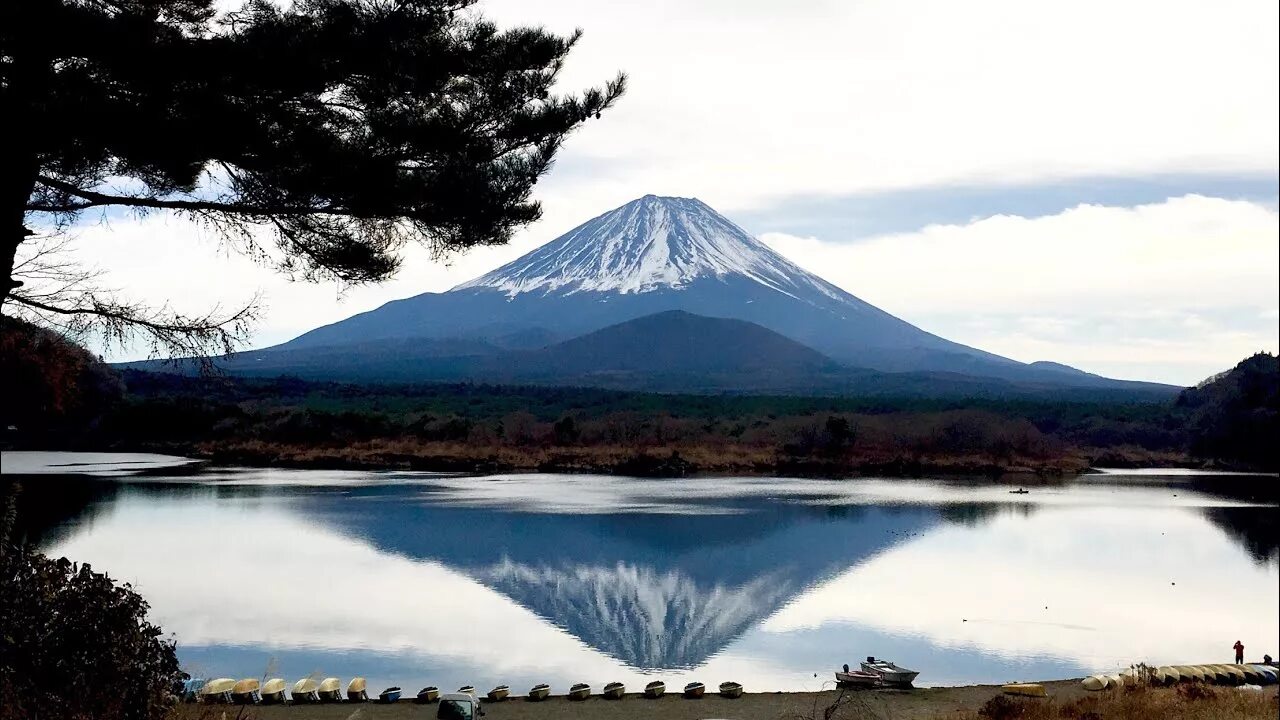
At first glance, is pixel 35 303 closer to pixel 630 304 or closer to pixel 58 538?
pixel 58 538

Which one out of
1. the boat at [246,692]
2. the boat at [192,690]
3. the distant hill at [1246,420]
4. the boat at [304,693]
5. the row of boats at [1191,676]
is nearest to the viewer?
the boat at [192,690]

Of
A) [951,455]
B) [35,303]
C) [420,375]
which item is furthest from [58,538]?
[420,375]

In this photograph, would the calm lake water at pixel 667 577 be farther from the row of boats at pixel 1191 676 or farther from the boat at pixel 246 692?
the row of boats at pixel 1191 676

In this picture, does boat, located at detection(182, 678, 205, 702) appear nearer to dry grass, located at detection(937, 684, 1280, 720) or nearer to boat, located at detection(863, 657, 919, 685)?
dry grass, located at detection(937, 684, 1280, 720)

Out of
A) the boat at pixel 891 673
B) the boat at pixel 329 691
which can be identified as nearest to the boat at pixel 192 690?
the boat at pixel 329 691

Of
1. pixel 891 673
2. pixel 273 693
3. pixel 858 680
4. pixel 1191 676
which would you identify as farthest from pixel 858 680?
pixel 273 693

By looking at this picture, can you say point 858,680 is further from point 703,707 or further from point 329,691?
point 329,691
